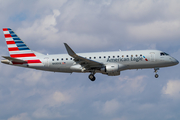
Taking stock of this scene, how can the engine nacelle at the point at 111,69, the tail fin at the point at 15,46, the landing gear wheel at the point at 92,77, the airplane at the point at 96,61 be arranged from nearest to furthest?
the engine nacelle at the point at 111,69 < the airplane at the point at 96,61 < the landing gear wheel at the point at 92,77 < the tail fin at the point at 15,46

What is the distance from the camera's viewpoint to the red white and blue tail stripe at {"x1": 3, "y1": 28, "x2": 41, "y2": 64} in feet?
184

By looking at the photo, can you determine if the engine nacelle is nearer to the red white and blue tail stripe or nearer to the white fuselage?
the white fuselage

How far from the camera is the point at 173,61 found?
5378 centimetres

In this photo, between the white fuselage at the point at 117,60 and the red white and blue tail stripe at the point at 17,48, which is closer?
the white fuselage at the point at 117,60

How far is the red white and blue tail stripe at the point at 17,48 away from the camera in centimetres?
5598

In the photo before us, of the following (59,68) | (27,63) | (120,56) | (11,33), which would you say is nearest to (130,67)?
(120,56)

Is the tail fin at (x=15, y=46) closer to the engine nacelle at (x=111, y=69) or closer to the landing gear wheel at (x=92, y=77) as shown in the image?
the landing gear wheel at (x=92, y=77)

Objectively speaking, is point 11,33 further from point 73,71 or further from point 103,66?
point 103,66

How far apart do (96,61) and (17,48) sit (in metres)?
16.5

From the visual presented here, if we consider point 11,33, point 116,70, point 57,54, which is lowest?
point 116,70

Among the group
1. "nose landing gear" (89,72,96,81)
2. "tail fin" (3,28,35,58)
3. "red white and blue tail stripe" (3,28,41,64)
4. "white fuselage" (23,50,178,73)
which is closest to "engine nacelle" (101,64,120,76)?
"white fuselage" (23,50,178,73)

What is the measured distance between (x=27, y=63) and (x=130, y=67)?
19.7 metres

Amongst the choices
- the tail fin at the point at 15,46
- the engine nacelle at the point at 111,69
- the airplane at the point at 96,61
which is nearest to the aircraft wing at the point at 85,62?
the airplane at the point at 96,61

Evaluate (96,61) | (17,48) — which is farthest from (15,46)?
(96,61)
